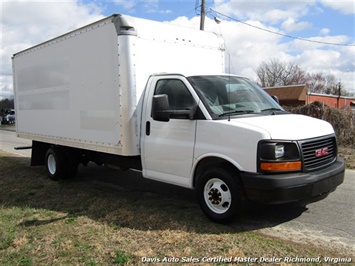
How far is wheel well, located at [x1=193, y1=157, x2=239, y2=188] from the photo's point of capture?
191 inches

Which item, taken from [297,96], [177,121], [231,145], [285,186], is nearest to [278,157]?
[285,186]

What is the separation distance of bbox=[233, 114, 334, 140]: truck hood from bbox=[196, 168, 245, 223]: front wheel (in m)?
0.73

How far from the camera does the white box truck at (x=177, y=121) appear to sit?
4.48m

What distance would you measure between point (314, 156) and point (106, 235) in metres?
2.84

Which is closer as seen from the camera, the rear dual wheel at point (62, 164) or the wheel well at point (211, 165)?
the wheel well at point (211, 165)

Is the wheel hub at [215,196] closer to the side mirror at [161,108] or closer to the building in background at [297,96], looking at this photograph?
the side mirror at [161,108]

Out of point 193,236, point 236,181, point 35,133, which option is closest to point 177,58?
point 236,181

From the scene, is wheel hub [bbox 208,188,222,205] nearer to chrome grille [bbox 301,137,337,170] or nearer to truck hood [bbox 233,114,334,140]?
truck hood [bbox 233,114,334,140]

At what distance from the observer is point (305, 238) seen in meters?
4.48

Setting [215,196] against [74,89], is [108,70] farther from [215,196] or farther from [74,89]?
[215,196]

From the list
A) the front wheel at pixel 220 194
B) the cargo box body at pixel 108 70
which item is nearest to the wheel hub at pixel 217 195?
the front wheel at pixel 220 194

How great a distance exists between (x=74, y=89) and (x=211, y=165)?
140 inches

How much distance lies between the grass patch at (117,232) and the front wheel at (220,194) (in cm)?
17

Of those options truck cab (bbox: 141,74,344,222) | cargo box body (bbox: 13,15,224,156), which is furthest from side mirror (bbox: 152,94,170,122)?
cargo box body (bbox: 13,15,224,156)
